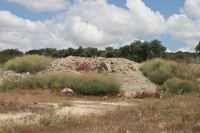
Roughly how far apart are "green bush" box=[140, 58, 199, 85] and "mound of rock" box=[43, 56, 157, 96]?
53 cm

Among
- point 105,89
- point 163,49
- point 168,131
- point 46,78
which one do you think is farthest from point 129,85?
point 163,49

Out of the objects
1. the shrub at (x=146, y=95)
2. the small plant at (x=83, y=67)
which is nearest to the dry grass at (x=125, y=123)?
the shrub at (x=146, y=95)

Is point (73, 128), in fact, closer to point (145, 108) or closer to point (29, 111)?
point (29, 111)

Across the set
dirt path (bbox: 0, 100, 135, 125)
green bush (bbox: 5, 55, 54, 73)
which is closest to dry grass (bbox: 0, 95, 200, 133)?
dirt path (bbox: 0, 100, 135, 125)

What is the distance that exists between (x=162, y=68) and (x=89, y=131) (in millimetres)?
13033

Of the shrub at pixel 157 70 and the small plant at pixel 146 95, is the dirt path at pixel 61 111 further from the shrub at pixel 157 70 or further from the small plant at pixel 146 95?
the shrub at pixel 157 70

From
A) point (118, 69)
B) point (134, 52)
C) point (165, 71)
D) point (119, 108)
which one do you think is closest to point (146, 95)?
point (165, 71)

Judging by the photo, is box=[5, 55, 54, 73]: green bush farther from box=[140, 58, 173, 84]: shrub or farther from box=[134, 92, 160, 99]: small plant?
box=[134, 92, 160, 99]: small plant

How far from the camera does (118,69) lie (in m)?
18.8

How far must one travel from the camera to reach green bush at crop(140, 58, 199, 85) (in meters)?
16.9

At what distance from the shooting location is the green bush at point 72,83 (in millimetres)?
13445

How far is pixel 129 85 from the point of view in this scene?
636 inches

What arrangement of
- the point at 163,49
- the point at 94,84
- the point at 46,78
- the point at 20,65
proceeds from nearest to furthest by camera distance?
1. the point at 94,84
2. the point at 46,78
3. the point at 20,65
4. the point at 163,49

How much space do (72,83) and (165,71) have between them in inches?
278
